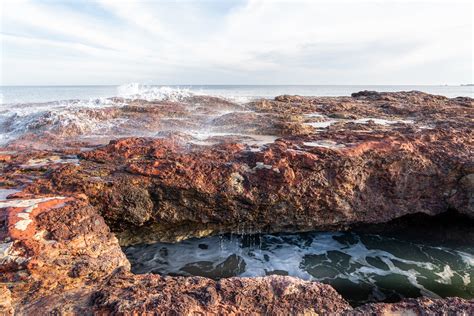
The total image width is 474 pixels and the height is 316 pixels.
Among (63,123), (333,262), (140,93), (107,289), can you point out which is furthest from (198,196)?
(140,93)

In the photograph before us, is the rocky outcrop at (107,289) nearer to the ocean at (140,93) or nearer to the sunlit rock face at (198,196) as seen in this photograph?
the sunlit rock face at (198,196)

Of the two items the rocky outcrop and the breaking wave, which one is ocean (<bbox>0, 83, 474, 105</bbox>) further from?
the rocky outcrop

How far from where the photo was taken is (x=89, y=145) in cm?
575

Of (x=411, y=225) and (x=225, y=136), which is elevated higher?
(x=225, y=136)

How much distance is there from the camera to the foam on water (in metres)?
4.48

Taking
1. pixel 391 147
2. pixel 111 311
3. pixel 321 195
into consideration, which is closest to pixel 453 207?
pixel 391 147

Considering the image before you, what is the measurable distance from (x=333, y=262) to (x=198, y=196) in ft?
7.89

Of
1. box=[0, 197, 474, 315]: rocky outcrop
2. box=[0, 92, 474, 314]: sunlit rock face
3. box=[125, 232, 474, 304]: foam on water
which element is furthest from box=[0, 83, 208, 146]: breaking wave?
box=[0, 197, 474, 315]: rocky outcrop

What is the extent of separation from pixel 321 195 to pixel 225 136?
7.67ft

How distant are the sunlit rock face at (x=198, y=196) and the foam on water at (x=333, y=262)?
0.31 m

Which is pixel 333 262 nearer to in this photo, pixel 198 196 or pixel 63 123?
pixel 198 196

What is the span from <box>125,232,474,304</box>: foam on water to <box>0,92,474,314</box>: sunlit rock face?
0.31 m

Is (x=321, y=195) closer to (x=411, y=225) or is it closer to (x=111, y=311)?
(x=411, y=225)

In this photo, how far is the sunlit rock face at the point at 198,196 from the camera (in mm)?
2689
